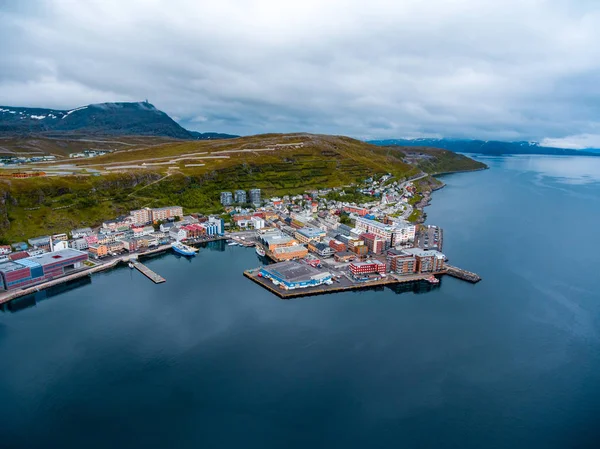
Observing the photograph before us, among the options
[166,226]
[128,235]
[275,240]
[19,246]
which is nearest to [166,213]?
[166,226]

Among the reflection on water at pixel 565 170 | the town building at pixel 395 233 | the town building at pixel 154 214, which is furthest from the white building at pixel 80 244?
the reflection on water at pixel 565 170

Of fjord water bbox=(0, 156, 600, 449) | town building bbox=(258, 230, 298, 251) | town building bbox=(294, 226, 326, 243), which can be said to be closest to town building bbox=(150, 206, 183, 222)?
town building bbox=(258, 230, 298, 251)

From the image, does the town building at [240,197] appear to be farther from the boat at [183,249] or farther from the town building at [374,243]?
the town building at [374,243]

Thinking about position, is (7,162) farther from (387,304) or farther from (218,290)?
(387,304)

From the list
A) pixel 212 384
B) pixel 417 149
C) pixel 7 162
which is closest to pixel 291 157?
pixel 7 162

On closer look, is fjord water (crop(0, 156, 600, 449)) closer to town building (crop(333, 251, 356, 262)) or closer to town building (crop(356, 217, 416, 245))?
town building (crop(333, 251, 356, 262))

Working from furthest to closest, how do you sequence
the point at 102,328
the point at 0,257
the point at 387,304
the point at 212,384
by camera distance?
the point at 0,257, the point at 387,304, the point at 102,328, the point at 212,384

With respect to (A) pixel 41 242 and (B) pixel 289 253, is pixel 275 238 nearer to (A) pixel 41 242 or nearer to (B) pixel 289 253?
(B) pixel 289 253
